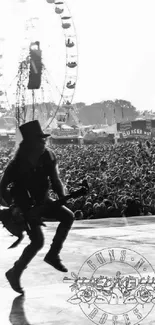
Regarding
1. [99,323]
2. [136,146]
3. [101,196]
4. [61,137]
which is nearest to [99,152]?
[136,146]

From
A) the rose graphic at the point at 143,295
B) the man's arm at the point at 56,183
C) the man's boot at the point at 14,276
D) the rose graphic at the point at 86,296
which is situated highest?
the man's arm at the point at 56,183

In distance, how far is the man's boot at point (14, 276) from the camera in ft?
25.6

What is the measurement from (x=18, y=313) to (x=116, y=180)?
313 inches

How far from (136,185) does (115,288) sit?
7.49 m

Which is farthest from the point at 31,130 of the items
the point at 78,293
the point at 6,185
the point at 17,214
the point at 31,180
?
the point at 78,293

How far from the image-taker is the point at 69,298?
28.2ft

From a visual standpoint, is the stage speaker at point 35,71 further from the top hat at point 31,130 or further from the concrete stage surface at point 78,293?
the concrete stage surface at point 78,293

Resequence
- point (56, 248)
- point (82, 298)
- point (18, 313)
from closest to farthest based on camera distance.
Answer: point (56, 248)
point (18, 313)
point (82, 298)

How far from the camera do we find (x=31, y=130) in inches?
290

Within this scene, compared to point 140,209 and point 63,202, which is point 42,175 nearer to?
point 63,202
